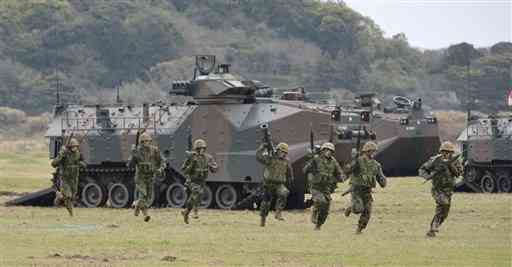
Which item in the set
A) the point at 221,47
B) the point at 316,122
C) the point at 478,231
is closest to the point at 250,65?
the point at 221,47

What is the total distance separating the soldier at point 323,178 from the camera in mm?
29375

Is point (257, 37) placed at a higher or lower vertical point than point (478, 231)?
higher

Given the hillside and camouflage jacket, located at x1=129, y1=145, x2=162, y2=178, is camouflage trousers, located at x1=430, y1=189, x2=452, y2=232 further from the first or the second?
the hillside

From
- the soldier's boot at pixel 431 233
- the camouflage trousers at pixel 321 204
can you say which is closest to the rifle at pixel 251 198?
the camouflage trousers at pixel 321 204

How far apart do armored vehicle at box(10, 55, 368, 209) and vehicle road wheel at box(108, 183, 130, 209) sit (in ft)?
0.08

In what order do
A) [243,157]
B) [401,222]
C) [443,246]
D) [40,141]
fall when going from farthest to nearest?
1. [40,141]
2. [243,157]
3. [401,222]
4. [443,246]

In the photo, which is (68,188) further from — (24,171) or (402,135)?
(24,171)

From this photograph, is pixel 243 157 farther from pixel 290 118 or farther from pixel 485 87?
pixel 485 87

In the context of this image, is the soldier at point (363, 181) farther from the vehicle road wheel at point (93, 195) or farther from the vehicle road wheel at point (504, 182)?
the vehicle road wheel at point (504, 182)

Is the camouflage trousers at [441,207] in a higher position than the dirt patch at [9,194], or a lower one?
higher

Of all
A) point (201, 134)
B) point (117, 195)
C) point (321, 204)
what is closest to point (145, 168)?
point (321, 204)

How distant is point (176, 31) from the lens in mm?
121688

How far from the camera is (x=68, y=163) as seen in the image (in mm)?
33719

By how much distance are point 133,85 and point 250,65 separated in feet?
43.1
